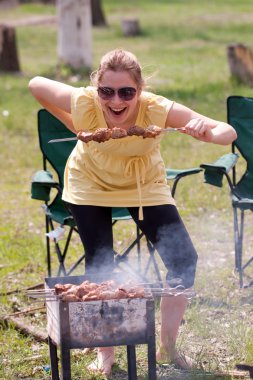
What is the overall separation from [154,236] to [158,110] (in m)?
0.61

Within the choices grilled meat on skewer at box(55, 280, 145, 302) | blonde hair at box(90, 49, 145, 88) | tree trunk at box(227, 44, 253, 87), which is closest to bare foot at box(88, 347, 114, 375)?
grilled meat on skewer at box(55, 280, 145, 302)

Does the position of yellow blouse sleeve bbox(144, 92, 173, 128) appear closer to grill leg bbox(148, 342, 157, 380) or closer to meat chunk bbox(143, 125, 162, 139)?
meat chunk bbox(143, 125, 162, 139)

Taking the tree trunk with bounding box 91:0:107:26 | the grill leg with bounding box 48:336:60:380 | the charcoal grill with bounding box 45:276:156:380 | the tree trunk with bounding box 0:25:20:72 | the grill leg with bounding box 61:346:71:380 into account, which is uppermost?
the tree trunk with bounding box 91:0:107:26

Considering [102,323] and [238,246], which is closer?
[102,323]

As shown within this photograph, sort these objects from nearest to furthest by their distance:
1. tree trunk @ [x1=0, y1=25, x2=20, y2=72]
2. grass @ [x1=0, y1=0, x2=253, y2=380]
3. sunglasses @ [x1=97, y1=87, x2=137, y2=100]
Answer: sunglasses @ [x1=97, y1=87, x2=137, y2=100], grass @ [x1=0, y1=0, x2=253, y2=380], tree trunk @ [x1=0, y1=25, x2=20, y2=72]

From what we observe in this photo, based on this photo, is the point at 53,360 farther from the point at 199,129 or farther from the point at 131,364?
the point at 199,129

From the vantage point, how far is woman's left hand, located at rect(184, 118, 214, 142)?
4496mm

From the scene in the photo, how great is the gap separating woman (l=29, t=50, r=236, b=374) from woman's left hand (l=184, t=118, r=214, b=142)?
0.33 ft

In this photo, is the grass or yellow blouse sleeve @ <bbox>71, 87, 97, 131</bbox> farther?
the grass

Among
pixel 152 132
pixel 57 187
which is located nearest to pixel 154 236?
pixel 152 132

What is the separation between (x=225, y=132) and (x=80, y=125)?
2.39 ft

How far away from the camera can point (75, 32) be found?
51.4 ft

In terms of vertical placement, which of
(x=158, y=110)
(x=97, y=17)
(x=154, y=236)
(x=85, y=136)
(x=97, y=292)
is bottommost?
(x=97, y=292)

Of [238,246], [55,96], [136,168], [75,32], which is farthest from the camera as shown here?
[75,32]
